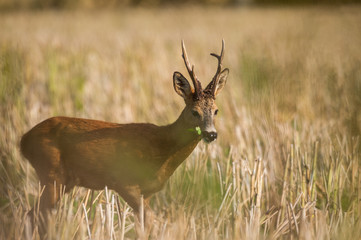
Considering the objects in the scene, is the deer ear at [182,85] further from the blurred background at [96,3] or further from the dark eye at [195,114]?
the blurred background at [96,3]

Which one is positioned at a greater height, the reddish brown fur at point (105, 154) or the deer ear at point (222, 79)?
the deer ear at point (222, 79)

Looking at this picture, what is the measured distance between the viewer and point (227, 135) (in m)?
4.01

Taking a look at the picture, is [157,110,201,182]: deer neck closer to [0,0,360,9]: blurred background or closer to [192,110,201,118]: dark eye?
[192,110,201,118]: dark eye

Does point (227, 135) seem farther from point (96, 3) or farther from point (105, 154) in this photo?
point (96, 3)

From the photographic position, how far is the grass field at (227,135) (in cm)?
254

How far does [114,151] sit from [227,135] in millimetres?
1872

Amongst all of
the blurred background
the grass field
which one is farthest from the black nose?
the blurred background

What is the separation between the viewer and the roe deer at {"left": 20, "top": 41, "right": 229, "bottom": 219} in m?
2.24

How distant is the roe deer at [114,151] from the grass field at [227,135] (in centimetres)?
17

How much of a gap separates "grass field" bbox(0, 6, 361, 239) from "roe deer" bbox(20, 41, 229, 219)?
6.7 inches

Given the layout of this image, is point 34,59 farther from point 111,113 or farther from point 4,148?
point 4,148

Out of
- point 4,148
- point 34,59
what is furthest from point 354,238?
point 34,59

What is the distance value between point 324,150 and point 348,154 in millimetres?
337

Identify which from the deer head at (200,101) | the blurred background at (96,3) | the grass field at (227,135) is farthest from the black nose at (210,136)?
the blurred background at (96,3)
